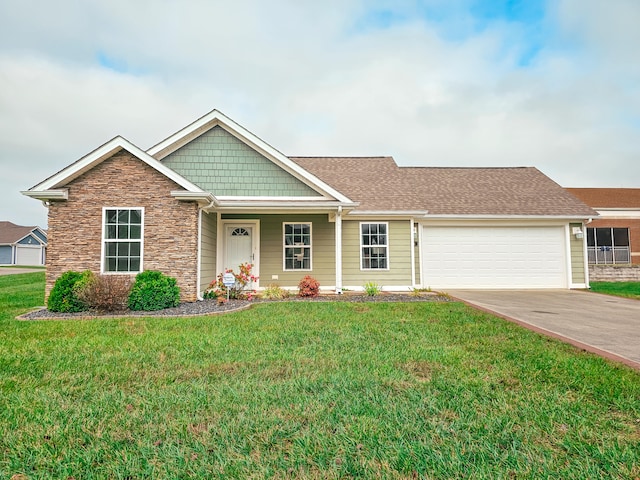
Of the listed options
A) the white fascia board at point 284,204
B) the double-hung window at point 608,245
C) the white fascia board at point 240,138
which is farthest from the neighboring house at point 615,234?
the white fascia board at point 240,138

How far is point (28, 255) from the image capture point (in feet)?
152

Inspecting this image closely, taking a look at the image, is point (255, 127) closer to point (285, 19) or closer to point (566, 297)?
point (285, 19)

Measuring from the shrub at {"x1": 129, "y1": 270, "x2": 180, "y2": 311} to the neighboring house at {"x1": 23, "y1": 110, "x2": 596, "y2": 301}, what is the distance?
516 mm

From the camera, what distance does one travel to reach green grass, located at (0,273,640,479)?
7.49 ft

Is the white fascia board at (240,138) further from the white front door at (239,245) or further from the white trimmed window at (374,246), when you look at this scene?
the white front door at (239,245)

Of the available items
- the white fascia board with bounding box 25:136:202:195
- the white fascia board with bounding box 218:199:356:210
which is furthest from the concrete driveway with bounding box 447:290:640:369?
the white fascia board with bounding box 25:136:202:195

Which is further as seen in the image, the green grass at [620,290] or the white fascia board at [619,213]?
the white fascia board at [619,213]

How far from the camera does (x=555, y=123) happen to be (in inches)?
850

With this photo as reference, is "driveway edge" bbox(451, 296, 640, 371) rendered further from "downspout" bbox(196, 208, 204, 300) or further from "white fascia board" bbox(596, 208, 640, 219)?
"white fascia board" bbox(596, 208, 640, 219)

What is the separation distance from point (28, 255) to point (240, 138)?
161ft

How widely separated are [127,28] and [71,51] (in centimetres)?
516

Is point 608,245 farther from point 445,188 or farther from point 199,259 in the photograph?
point 199,259

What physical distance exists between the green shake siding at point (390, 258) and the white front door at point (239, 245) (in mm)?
3162

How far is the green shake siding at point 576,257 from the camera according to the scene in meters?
13.9
